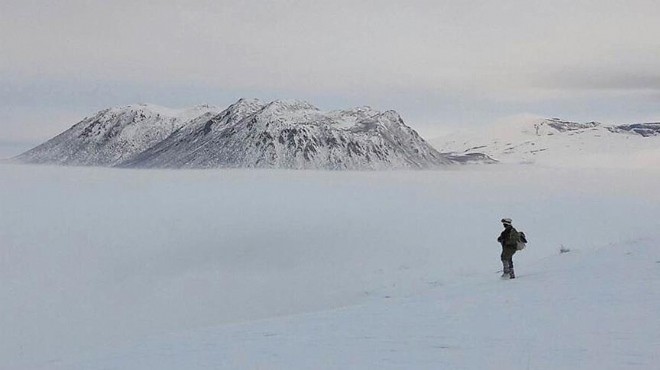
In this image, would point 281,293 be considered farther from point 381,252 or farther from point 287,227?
point 287,227

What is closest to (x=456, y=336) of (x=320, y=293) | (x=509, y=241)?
(x=509, y=241)

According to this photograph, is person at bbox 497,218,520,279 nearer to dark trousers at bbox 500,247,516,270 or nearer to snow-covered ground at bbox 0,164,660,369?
dark trousers at bbox 500,247,516,270

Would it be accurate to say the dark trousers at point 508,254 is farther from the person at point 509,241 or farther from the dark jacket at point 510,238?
the dark jacket at point 510,238

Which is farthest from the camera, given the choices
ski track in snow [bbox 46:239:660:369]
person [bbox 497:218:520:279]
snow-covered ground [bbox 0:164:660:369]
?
person [bbox 497:218:520:279]

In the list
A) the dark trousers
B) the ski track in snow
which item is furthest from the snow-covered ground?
the dark trousers

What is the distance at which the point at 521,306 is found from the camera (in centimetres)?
1508

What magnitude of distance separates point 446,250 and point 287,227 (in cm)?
4331

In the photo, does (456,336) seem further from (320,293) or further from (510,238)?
(320,293)

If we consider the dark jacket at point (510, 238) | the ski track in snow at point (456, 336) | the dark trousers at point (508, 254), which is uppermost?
the dark jacket at point (510, 238)

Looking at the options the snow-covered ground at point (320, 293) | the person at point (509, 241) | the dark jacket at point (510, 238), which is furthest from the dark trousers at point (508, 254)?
the snow-covered ground at point (320, 293)

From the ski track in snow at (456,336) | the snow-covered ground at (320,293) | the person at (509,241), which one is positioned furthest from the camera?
the person at (509,241)

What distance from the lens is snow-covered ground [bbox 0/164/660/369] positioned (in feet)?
38.3

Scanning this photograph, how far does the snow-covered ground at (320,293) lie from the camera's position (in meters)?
11.7

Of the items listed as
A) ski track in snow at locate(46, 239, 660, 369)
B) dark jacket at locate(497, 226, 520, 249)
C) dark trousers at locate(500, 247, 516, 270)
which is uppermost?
dark jacket at locate(497, 226, 520, 249)
